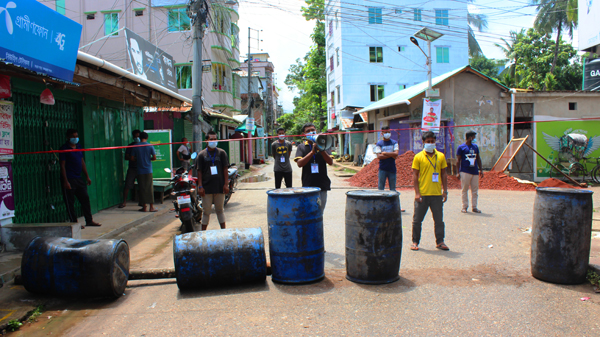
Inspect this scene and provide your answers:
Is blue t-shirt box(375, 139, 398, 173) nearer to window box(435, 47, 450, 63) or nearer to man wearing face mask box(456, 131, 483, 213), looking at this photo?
man wearing face mask box(456, 131, 483, 213)

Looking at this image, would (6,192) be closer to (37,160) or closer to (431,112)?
(37,160)

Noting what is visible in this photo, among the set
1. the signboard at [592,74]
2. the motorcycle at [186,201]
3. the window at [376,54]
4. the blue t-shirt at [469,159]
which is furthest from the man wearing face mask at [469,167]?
the window at [376,54]

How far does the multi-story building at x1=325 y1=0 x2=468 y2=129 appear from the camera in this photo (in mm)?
32812

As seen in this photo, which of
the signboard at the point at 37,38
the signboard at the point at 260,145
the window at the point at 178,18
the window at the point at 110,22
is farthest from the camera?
the signboard at the point at 260,145

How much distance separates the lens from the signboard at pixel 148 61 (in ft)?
36.1

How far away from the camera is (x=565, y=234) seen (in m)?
4.28

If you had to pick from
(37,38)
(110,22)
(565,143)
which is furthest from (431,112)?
(110,22)

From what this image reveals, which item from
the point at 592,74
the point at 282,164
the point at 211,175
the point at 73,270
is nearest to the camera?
the point at 73,270

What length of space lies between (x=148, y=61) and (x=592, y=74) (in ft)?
72.4

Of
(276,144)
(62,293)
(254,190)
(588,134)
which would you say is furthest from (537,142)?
(62,293)

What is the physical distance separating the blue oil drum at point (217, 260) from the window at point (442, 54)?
33607mm

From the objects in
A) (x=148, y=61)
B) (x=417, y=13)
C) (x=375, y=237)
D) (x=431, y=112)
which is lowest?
(x=375, y=237)

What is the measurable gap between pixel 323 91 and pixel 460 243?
3890cm

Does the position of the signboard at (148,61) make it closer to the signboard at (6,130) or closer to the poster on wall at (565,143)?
the signboard at (6,130)
